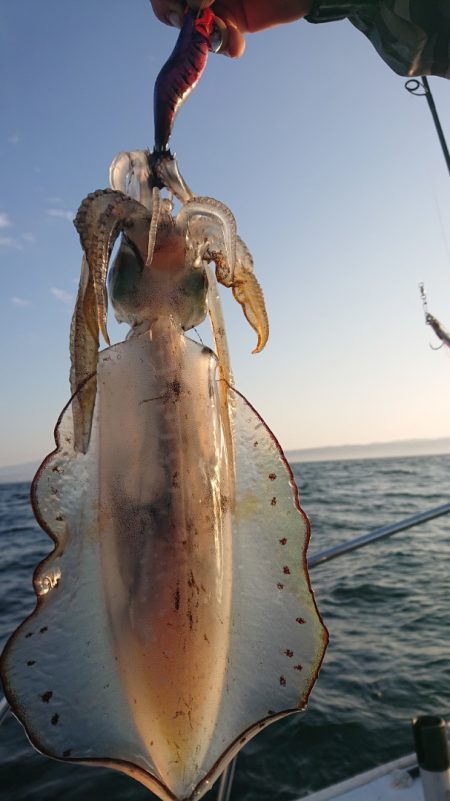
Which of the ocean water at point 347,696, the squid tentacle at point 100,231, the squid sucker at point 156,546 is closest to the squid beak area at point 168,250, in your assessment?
the squid sucker at point 156,546

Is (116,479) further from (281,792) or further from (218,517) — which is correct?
(281,792)

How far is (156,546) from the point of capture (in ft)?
3.76

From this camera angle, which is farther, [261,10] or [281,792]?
[281,792]

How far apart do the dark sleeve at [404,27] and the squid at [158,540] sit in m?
1.14

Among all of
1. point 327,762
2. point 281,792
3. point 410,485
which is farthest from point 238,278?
point 410,485

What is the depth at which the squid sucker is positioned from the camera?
43.3 inches

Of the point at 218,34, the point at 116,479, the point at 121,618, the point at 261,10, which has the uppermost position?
the point at 261,10

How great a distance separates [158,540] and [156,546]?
0.05 feet

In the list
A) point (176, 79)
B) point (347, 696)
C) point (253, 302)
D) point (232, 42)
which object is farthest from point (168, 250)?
point (347, 696)

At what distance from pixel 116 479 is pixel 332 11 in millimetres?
2031

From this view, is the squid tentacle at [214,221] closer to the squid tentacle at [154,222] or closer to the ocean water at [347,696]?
the squid tentacle at [154,222]

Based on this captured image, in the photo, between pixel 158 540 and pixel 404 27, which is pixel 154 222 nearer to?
pixel 158 540

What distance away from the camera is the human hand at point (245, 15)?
1835 millimetres

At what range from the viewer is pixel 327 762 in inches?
190
